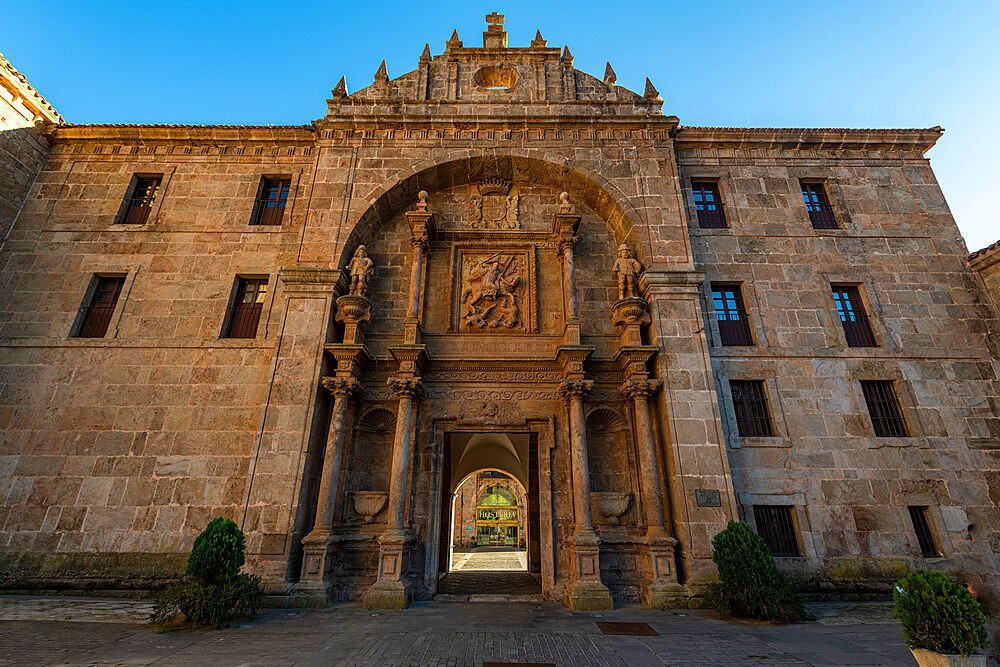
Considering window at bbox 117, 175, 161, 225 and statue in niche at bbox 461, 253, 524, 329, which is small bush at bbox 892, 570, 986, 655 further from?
window at bbox 117, 175, 161, 225

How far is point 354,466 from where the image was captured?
399 inches

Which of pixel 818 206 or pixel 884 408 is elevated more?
pixel 818 206

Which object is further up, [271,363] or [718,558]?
[271,363]

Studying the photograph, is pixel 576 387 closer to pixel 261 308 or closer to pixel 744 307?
pixel 744 307

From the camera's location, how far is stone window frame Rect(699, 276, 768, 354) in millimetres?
11102

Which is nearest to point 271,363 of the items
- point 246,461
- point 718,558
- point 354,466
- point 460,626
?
point 246,461

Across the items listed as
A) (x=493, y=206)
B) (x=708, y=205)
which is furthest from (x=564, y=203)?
(x=708, y=205)

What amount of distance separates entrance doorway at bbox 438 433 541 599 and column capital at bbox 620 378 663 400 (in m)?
2.84

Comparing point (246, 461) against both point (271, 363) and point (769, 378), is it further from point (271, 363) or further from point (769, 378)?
point (769, 378)

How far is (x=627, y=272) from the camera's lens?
1086 cm

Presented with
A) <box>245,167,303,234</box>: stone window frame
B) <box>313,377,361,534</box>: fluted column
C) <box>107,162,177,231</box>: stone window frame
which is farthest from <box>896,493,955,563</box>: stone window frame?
<box>107,162,177,231</box>: stone window frame

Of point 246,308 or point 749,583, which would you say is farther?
point 246,308

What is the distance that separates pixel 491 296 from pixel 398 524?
5766mm

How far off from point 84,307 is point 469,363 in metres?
10.1
